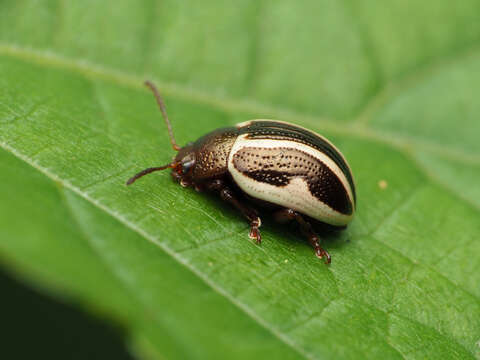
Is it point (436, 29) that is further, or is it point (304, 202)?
point (436, 29)

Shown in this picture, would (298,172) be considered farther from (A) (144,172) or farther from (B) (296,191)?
(A) (144,172)

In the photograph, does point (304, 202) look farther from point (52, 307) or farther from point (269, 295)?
point (52, 307)

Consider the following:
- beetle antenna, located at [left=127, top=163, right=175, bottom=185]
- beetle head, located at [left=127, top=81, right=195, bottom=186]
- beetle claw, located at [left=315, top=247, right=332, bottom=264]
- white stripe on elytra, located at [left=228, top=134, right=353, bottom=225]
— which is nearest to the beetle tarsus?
white stripe on elytra, located at [left=228, top=134, right=353, bottom=225]

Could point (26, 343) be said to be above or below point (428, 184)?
below

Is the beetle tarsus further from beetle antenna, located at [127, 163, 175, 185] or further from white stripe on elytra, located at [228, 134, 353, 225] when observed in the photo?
beetle antenna, located at [127, 163, 175, 185]

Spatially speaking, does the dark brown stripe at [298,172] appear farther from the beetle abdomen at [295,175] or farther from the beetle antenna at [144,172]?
the beetle antenna at [144,172]

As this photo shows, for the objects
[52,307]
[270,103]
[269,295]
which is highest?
[270,103]

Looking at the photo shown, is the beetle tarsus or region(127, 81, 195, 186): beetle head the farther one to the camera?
region(127, 81, 195, 186): beetle head

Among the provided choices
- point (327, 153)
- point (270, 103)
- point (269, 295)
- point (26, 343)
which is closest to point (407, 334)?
point (269, 295)
